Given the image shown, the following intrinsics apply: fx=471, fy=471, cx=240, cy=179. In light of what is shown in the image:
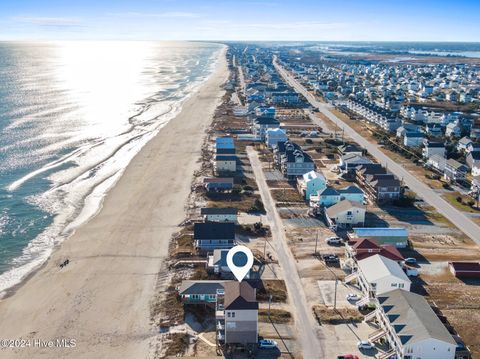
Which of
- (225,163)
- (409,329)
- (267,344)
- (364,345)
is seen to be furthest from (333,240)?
(225,163)

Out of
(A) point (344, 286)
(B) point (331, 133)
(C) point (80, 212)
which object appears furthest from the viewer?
(B) point (331, 133)

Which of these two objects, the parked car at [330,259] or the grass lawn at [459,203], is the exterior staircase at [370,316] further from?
the grass lawn at [459,203]

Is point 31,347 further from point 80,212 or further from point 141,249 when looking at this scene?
point 80,212

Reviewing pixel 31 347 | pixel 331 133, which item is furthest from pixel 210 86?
pixel 31 347

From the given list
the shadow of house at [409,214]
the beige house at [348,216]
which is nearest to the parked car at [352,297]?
the beige house at [348,216]

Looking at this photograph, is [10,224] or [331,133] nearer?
[10,224]

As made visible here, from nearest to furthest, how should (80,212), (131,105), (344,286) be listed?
(344,286)
(80,212)
(131,105)
